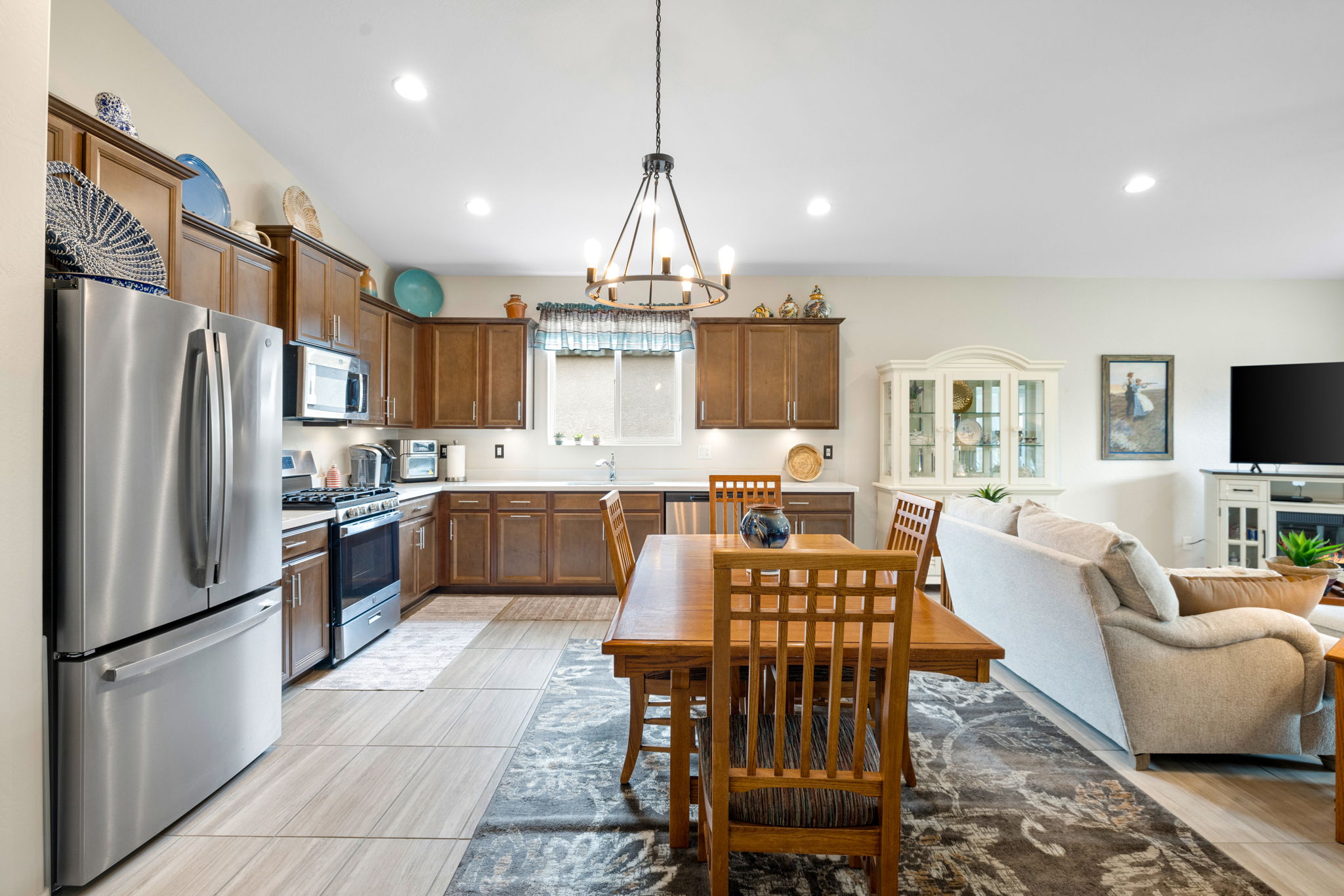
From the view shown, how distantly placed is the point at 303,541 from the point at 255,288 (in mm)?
1238

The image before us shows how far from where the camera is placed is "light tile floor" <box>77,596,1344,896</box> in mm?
1753

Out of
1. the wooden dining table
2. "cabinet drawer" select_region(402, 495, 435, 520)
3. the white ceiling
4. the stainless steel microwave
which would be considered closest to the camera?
the wooden dining table

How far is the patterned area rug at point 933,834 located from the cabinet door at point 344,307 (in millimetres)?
2562

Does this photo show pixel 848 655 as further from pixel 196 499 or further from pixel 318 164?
pixel 318 164

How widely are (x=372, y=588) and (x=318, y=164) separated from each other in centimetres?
243

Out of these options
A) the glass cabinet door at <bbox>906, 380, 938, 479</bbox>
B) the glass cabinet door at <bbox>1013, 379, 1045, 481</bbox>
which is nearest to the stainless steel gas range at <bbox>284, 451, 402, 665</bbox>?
the glass cabinet door at <bbox>906, 380, 938, 479</bbox>

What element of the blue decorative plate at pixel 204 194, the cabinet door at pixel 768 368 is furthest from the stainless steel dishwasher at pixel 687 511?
the blue decorative plate at pixel 204 194

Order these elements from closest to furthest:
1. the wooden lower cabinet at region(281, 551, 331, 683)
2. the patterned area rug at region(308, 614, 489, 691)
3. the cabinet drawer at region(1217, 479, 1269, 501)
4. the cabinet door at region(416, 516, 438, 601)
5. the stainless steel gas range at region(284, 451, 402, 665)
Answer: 1. the wooden lower cabinet at region(281, 551, 331, 683)
2. the patterned area rug at region(308, 614, 489, 691)
3. the stainless steel gas range at region(284, 451, 402, 665)
4. the cabinet door at region(416, 516, 438, 601)
5. the cabinet drawer at region(1217, 479, 1269, 501)

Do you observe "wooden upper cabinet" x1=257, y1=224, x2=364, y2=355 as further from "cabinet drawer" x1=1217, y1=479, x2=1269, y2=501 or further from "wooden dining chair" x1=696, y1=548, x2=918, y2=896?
"cabinet drawer" x1=1217, y1=479, x2=1269, y2=501

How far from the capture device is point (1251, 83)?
2805mm

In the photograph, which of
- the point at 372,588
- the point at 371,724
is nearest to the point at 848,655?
the point at 371,724

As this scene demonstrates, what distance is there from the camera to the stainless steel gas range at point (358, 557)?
328cm

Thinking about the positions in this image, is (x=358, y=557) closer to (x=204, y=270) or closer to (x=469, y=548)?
(x=469, y=548)

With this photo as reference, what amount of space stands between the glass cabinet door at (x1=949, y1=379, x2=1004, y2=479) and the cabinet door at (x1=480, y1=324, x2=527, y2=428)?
3498mm
